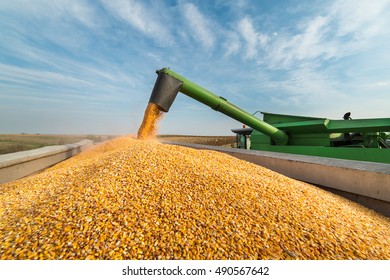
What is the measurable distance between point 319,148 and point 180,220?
4558 millimetres

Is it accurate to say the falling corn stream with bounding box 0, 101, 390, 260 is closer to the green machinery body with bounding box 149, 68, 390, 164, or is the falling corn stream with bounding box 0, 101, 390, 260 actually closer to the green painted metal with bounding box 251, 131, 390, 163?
the green painted metal with bounding box 251, 131, 390, 163

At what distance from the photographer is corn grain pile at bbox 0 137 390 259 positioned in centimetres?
153

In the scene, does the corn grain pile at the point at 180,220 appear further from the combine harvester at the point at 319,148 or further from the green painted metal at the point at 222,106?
the green painted metal at the point at 222,106

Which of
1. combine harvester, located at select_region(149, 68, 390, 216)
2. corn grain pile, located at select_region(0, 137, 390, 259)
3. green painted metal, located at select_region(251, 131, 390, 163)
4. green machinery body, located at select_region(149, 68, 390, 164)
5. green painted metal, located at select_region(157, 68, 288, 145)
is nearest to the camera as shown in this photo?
corn grain pile, located at select_region(0, 137, 390, 259)

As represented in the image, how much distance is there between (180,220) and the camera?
1.83 meters

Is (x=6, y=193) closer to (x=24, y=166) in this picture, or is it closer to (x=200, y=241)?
(x=24, y=166)

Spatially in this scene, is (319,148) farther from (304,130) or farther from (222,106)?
(222,106)

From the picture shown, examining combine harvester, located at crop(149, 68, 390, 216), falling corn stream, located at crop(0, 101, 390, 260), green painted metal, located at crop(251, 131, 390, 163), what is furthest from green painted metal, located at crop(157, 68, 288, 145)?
falling corn stream, located at crop(0, 101, 390, 260)

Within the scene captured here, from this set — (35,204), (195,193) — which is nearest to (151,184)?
(195,193)

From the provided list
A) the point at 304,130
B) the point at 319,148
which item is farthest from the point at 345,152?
the point at 304,130

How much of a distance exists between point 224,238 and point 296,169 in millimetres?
2655

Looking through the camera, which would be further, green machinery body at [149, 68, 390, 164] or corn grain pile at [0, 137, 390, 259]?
green machinery body at [149, 68, 390, 164]

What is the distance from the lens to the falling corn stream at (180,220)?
1.53m

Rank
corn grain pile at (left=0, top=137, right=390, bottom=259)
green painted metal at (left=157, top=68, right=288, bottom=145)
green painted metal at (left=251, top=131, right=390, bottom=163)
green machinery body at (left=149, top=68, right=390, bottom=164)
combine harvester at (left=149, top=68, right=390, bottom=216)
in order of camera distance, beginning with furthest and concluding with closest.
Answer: green painted metal at (left=157, top=68, right=288, bottom=145), green machinery body at (left=149, top=68, right=390, bottom=164), green painted metal at (left=251, top=131, right=390, bottom=163), combine harvester at (left=149, top=68, right=390, bottom=216), corn grain pile at (left=0, top=137, right=390, bottom=259)
